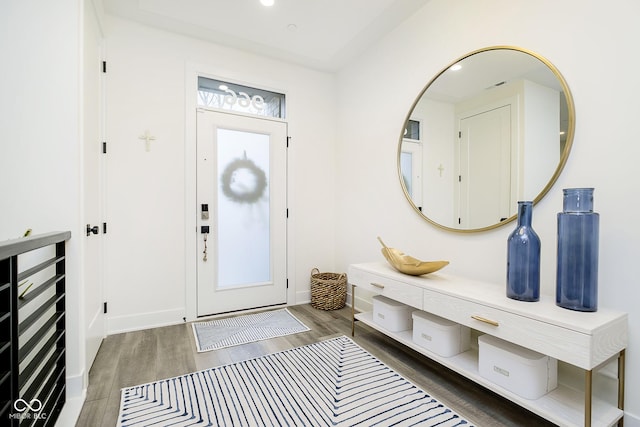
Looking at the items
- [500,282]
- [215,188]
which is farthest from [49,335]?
[500,282]

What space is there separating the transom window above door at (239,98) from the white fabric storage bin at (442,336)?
2.61 meters

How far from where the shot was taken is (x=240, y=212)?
3203 mm

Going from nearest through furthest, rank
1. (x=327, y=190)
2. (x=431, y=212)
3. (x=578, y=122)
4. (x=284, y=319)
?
(x=578, y=122) → (x=431, y=212) → (x=284, y=319) → (x=327, y=190)

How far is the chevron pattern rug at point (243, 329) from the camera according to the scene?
8.14 feet

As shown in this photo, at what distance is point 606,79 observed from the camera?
1.51 metres

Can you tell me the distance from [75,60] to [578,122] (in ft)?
9.24

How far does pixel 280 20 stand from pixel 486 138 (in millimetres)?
2012

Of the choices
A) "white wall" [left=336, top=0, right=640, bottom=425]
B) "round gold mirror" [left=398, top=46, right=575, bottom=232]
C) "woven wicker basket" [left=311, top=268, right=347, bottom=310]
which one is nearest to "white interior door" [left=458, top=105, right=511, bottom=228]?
"round gold mirror" [left=398, top=46, right=575, bottom=232]

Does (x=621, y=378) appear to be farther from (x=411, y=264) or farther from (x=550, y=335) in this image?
(x=411, y=264)

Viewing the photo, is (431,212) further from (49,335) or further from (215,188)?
(49,335)

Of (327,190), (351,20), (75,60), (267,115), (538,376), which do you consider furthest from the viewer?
(327,190)

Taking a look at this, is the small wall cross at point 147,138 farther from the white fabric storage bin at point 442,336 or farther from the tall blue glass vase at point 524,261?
the tall blue glass vase at point 524,261

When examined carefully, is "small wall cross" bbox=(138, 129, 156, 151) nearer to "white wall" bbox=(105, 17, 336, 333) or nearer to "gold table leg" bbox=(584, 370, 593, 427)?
"white wall" bbox=(105, 17, 336, 333)

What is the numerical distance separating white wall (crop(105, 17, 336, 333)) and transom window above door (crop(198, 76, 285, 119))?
9 cm
